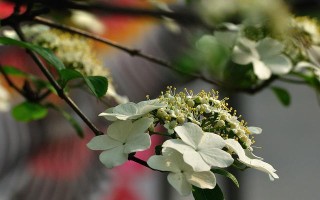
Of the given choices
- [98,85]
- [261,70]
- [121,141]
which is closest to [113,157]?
[121,141]

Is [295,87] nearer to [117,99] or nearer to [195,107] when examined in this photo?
[117,99]

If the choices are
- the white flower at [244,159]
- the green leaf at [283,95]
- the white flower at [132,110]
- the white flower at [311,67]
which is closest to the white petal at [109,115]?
the white flower at [132,110]

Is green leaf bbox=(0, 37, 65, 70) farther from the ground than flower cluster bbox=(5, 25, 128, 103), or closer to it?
farther from the ground

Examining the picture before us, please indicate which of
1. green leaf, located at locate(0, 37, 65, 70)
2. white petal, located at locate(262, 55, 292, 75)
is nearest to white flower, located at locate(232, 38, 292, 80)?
white petal, located at locate(262, 55, 292, 75)

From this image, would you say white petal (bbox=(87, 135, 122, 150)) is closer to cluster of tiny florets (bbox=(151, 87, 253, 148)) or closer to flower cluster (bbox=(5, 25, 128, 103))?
cluster of tiny florets (bbox=(151, 87, 253, 148))

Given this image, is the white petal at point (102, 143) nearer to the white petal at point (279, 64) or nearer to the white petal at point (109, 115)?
the white petal at point (109, 115)

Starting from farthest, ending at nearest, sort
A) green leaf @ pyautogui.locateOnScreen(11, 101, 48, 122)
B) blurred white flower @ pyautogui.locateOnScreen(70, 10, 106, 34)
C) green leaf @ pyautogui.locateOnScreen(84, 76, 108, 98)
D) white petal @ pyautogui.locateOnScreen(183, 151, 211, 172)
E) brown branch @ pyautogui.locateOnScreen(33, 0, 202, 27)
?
blurred white flower @ pyautogui.locateOnScreen(70, 10, 106, 34) < green leaf @ pyautogui.locateOnScreen(11, 101, 48, 122) < brown branch @ pyautogui.locateOnScreen(33, 0, 202, 27) < green leaf @ pyautogui.locateOnScreen(84, 76, 108, 98) < white petal @ pyautogui.locateOnScreen(183, 151, 211, 172)
